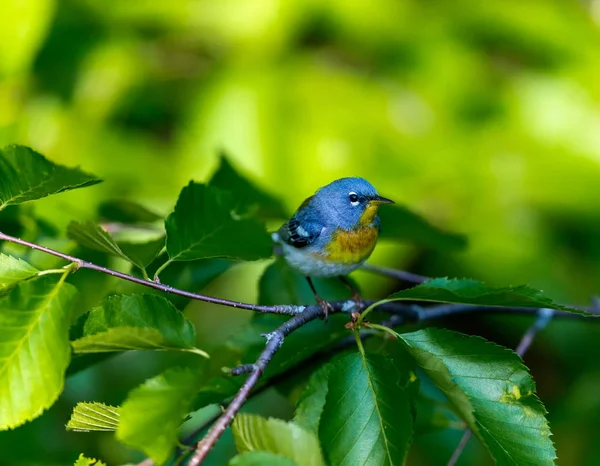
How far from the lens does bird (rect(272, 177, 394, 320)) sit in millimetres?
1846

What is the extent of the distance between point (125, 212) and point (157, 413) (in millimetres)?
1003

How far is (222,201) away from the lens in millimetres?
1401

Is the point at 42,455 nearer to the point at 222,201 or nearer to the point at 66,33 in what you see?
the point at 222,201

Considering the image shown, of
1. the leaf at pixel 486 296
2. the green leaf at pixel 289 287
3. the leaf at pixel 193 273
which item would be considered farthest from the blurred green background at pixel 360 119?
the leaf at pixel 486 296

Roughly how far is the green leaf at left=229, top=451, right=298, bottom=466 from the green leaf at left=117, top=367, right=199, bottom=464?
10 cm

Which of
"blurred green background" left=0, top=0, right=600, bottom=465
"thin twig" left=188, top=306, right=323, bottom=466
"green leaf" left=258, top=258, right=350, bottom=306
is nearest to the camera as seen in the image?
"thin twig" left=188, top=306, right=323, bottom=466

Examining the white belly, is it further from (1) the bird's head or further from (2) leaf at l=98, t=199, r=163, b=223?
(2) leaf at l=98, t=199, r=163, b=223

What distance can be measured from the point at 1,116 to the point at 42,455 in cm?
165

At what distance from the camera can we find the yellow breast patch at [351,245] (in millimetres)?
1849

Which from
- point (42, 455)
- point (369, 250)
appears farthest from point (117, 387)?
point (369, 250)

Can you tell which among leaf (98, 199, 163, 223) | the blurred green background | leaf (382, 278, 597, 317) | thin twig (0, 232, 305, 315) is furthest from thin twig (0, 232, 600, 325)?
the blurred green background

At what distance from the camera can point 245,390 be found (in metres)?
0.94

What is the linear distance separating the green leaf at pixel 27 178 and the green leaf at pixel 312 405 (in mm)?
562

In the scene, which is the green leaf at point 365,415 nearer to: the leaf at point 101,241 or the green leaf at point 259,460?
the green leaf at point 259,460
